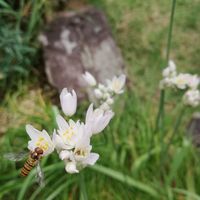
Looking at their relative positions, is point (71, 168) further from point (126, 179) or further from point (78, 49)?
point (78, 49)

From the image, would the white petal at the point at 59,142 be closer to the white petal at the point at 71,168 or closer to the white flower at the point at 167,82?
the white petal at the point at 71,168

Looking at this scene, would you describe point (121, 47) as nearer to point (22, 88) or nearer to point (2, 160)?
point (22, 88)

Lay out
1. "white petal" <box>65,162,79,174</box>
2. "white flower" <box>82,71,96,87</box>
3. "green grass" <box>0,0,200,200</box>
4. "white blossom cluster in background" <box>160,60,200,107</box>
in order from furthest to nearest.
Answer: "green grass" <box>0,0,200,200</box> → "white blossom cluster in background" <box>160,60,200,107</box> → "white flower" <box>82,71,96,87</box> → "white petal" <box>65,162,79,174</box>

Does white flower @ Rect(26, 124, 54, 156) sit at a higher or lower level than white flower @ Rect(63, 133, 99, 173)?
higher

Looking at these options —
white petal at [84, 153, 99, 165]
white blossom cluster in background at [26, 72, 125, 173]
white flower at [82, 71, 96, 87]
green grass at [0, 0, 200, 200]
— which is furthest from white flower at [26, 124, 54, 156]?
green grass at [0, 0, 200, 200]

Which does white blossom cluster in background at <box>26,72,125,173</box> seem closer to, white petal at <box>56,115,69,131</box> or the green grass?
white petal at <box>56,115,69,131</box>

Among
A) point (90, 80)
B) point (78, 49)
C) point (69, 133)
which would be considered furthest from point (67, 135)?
point (78, 49)

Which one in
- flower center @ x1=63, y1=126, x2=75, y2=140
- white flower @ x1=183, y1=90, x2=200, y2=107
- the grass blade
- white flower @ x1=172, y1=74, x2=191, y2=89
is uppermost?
flower center @ x1=63, y1=126, x2=75, y2=140
